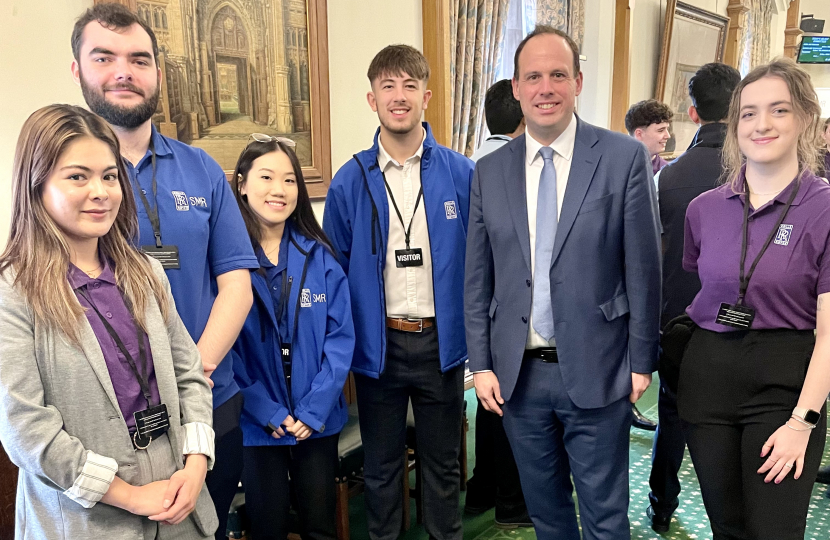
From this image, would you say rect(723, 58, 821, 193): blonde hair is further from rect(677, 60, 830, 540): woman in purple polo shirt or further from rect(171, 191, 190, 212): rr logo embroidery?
rect(171, 191, 190, 212): rr logo embroidery

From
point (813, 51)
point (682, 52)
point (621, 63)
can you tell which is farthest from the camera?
point (813, 51)

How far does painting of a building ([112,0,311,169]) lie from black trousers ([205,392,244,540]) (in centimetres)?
147

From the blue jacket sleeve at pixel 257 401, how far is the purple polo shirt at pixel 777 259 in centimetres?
128

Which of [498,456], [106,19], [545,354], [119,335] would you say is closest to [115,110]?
[106,19]

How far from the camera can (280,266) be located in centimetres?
210

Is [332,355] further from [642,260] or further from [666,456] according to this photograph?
[666,456]

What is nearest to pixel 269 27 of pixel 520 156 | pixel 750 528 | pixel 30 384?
pixel 520 156

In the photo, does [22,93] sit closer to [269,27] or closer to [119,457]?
[269,27]

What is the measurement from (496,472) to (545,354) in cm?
105

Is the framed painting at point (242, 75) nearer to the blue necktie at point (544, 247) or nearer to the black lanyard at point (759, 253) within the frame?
the blue necktie at point (544, 247)

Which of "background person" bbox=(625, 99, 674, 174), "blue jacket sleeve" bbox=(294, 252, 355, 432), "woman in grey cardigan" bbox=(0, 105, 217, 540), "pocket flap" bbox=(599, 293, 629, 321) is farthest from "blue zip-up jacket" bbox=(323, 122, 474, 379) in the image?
"background person" bbox=(625, 99, 674, 174)

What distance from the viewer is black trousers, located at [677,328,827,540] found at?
1589mm

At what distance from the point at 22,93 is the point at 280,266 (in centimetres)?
114

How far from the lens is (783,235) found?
5.23 feet
